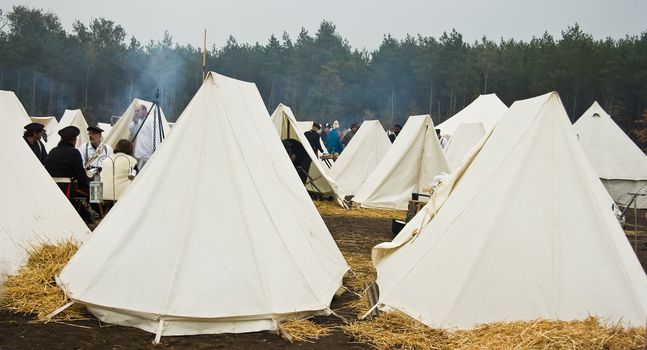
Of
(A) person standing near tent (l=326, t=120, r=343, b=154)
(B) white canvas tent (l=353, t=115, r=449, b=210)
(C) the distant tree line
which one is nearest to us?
(B) white canvas tent (l=353, t=115, r=449, b=210)

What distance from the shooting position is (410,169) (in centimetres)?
1355

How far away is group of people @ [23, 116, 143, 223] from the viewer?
7809 millimetres

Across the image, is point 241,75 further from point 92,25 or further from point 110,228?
point 110,228

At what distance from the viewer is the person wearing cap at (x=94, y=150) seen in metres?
9.16

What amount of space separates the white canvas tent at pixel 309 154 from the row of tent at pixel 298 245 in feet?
24.7

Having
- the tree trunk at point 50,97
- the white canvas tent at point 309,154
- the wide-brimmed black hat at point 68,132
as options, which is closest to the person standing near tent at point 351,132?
the white canvas tent at point 309,154

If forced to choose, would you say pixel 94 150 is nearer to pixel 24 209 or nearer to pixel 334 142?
pixel 24 209

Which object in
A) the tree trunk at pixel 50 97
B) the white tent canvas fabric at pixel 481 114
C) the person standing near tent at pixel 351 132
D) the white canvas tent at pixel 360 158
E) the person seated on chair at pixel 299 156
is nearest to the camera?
the person seated on chair at pixel 299 156

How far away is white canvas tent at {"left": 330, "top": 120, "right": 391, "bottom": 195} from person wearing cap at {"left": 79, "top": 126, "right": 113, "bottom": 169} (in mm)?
7300

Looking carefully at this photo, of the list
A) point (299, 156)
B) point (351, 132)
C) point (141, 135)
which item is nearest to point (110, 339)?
point (141, 135)

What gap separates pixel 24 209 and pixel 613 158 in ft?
47.9

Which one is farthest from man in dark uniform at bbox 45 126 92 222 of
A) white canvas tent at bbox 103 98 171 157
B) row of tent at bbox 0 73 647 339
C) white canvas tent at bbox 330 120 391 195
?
white canvas tent at bbox 330 120 391 195

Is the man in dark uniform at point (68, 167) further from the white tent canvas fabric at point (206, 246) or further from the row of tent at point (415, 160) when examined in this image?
the row of tent at point (415, 160)

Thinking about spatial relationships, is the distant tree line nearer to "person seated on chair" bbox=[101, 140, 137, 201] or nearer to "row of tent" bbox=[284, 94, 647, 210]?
"row of tent" bbox=[284, 94, 647, 210]
